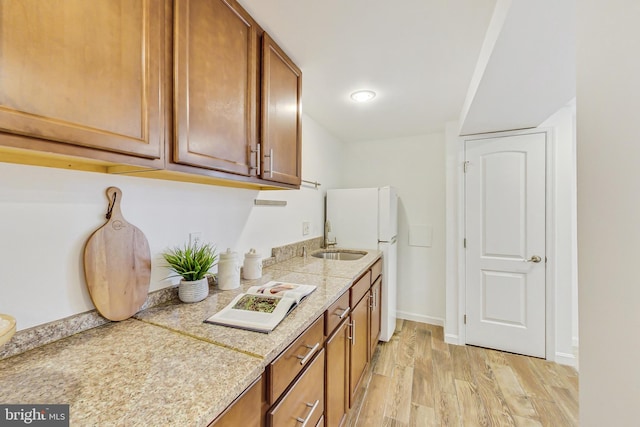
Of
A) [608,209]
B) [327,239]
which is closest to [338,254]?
[327,239]

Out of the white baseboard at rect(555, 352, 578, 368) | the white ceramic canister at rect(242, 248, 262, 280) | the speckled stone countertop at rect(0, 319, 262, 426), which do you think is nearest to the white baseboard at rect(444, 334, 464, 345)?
the white baseboard at rect(555, 352, 578, 368)

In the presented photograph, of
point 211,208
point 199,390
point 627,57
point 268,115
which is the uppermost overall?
point 268,115

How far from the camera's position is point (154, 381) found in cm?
61

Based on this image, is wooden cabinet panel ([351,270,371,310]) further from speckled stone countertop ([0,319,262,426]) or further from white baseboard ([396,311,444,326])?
white baseboard ([396,311,444,326])

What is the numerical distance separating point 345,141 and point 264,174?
2241 mm

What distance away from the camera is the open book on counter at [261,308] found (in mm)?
902

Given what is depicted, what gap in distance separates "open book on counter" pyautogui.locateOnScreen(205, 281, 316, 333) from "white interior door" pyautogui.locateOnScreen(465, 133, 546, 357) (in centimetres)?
199

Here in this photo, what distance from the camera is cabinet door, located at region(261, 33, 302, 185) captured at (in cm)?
130

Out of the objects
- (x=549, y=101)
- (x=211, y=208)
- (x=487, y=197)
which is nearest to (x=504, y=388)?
(x=487, y=197)

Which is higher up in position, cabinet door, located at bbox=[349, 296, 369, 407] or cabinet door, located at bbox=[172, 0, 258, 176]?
cabinet door, located at bbox=[172, 0, 258, 176]

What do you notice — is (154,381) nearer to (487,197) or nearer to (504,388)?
(504,388)

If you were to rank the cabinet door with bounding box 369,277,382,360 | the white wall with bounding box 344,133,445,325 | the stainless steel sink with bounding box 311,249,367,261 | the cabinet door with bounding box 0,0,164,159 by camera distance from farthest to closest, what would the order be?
the white wall with bounding box 344,133,445,325
the stainless steel sink with bounding box 311,249,367,261
the cabinet door with bounding box 369,277,382,360
the cabinet door with bounding box 0,0,164,159

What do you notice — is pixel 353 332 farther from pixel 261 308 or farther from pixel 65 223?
pixel 65 223

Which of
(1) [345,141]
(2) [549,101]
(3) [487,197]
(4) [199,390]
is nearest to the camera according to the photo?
(4) [199,390]
